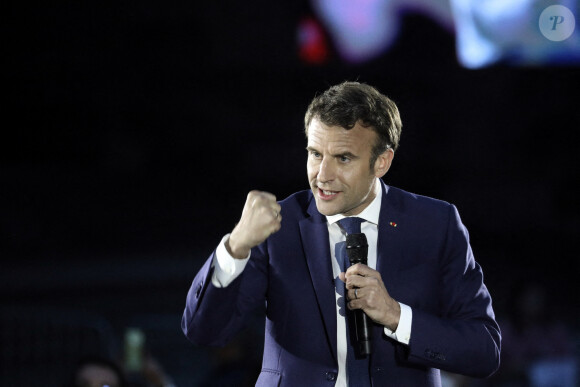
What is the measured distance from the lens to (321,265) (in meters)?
2.50

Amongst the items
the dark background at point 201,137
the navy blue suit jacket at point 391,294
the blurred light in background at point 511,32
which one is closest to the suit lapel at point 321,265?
the navy blue suit jacket at point 391,294

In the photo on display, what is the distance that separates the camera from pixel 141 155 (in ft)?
55.2

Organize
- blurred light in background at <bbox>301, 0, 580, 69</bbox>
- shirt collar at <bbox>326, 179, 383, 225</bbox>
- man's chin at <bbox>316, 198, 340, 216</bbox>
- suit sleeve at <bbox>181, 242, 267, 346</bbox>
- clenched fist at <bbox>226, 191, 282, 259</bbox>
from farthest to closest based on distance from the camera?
blurred light in background at <bbox>301, 0, 580, 69</bbox>
shirt collar at <bbox>326, 179, 383, 225</bbox>
man's chin at <bbox>316, 198, 340, 216</bbox>
suit sleeve at <bbox>181, 242, 267, 346</bbox>
clenched fist at <bbox>226, 191, 282, 259</bbox>

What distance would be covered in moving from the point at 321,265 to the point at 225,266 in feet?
1.09

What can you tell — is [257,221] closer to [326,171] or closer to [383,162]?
[326,171]

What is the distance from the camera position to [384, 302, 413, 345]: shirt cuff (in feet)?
7.79

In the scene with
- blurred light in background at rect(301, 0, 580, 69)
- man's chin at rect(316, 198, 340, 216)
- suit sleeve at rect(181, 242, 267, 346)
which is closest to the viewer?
suit sleeve at rect(181, 242, 267, 346)

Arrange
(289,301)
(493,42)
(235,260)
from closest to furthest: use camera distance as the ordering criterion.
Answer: (235,260)
(289,301)
(493,42)

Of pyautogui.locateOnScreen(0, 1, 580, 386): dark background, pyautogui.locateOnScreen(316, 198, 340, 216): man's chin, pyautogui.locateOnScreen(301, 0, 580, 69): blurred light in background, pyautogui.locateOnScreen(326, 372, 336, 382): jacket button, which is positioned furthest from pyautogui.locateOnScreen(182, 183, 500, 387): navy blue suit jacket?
pyautogui.locateOnScreen(0, 1, 580, 386): dark background

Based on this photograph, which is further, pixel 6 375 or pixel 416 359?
pixel 6 375

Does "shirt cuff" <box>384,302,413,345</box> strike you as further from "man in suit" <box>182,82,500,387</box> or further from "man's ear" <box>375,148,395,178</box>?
"man's ear" <box>375,148,395,178</box>

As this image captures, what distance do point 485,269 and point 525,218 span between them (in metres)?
1.99

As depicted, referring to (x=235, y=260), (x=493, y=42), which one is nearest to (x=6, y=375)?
(x=493, y=42)

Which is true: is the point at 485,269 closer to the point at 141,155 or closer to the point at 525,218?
the point at 525,218
